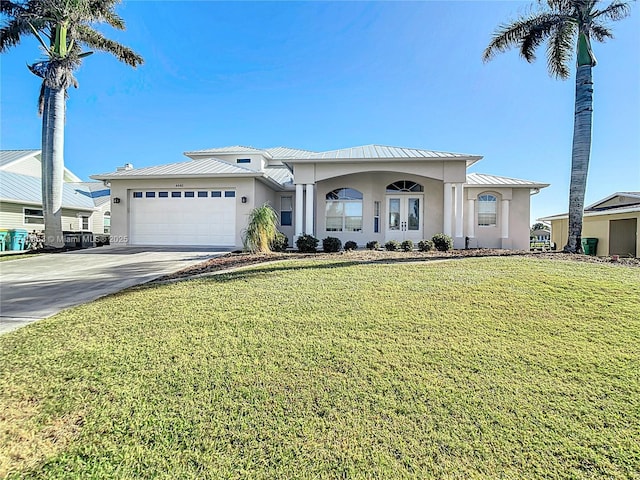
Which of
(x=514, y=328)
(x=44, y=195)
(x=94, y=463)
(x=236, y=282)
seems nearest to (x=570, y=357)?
(x=514, y=328)

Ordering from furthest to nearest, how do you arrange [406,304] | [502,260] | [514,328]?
1. [502,260]
2. [406,304]
3. [514,328]

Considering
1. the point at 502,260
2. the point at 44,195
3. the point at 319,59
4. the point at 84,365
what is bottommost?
the point at 84,365

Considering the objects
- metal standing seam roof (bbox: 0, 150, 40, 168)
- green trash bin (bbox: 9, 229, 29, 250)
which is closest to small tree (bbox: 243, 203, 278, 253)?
green trash bin (bbox: 9, 229, 29, 250)

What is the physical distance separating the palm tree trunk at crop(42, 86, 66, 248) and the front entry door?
52.2 feet

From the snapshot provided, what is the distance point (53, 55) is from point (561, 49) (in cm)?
2171

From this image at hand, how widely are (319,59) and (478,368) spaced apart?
1483cm

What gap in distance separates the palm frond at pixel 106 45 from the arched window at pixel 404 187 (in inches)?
613

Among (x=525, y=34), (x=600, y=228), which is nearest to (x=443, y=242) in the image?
(x=525, y=34)

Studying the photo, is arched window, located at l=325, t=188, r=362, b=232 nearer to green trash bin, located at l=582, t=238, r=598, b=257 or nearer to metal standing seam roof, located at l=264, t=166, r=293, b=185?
metal standing seam roof, located at l=264, t=166, r=293, b=185

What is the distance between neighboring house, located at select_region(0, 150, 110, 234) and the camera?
1789cm

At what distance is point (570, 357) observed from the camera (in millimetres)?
3498

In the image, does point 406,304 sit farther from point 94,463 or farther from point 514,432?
point 94,463

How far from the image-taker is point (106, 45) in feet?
54.2

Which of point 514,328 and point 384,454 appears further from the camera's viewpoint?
point 514,328
